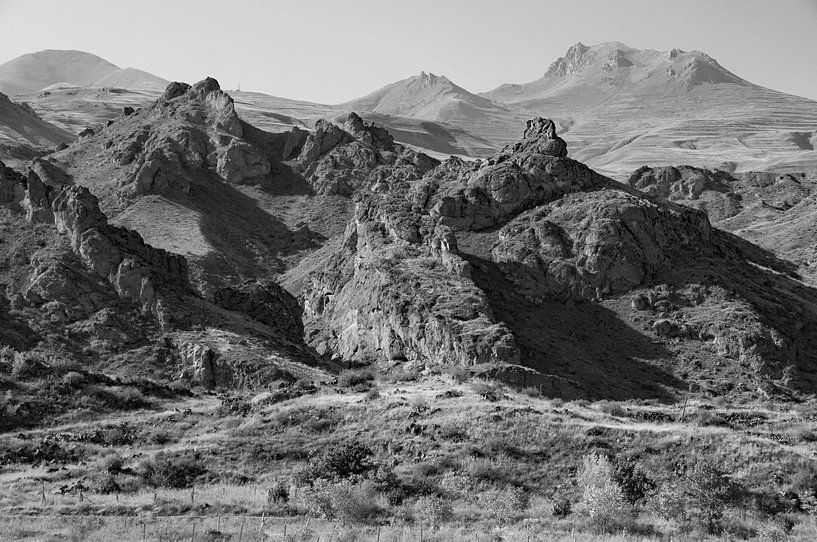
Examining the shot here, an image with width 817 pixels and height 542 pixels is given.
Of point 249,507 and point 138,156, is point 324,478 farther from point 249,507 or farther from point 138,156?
point 138,156

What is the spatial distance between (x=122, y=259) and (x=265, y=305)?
11723mm

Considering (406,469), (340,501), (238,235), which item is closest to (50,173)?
(238,235)

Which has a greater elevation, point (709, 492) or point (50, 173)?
point (50, 173)

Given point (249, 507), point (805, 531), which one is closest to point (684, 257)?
point (805, 531)

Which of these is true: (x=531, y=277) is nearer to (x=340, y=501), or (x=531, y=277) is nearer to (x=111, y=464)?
(x=111, y=464)

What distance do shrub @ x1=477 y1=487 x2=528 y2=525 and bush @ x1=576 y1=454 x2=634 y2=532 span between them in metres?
2.20

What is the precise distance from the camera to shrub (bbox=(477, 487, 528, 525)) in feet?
108

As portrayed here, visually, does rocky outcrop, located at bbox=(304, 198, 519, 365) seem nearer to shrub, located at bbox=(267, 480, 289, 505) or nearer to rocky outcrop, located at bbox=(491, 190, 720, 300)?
rocky outcrop, located at bbox=(491, 190, 720, 300)

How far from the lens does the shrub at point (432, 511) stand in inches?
1266

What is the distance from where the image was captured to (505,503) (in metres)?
33.8

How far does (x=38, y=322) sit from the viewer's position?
61.6 m

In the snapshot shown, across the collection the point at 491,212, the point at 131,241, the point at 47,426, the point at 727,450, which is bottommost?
the point at 47,426

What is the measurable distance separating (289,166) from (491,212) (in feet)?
163

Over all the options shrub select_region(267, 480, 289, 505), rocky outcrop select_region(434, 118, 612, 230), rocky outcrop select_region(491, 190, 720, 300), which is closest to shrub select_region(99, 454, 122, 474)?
shrub select_region(267, 480, 289, 505)
